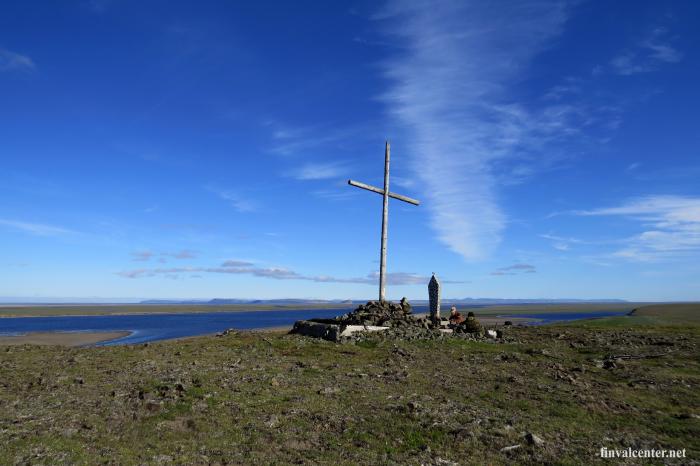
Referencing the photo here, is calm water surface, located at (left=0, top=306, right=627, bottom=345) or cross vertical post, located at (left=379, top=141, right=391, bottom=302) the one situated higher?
cross vertical post, located at (left=379, top=141, right=391, bottom=302)

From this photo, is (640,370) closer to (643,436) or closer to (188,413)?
→ (643,436)

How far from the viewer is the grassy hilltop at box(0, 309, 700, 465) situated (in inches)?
387

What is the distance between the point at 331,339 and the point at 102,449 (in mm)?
16026

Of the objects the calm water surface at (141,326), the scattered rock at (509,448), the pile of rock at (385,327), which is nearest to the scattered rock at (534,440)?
the scattered rock at (509,448)

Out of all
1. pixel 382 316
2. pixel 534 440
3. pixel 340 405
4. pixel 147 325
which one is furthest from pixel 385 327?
pixel 147 325

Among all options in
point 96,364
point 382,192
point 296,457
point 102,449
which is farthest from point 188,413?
point 382,192

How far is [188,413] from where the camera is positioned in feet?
40.2

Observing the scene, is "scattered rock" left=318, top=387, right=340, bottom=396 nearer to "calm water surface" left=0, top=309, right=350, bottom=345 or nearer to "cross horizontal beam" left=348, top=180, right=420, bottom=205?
"cross horizontal beam" left=348, top=180, right=420, bottom=205

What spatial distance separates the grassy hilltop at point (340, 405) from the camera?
32.2ft

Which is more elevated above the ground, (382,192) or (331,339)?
(382,192)

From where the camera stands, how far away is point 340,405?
13227 mm

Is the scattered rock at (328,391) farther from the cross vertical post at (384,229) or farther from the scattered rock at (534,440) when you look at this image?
the cross vertical post at (384,229)

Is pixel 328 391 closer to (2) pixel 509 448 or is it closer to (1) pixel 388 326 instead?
(2) pixel 509 448

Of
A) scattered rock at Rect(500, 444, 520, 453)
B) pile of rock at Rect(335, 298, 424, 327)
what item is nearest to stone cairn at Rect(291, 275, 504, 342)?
pile of rock at Rect(335, 298, 424, 327)
